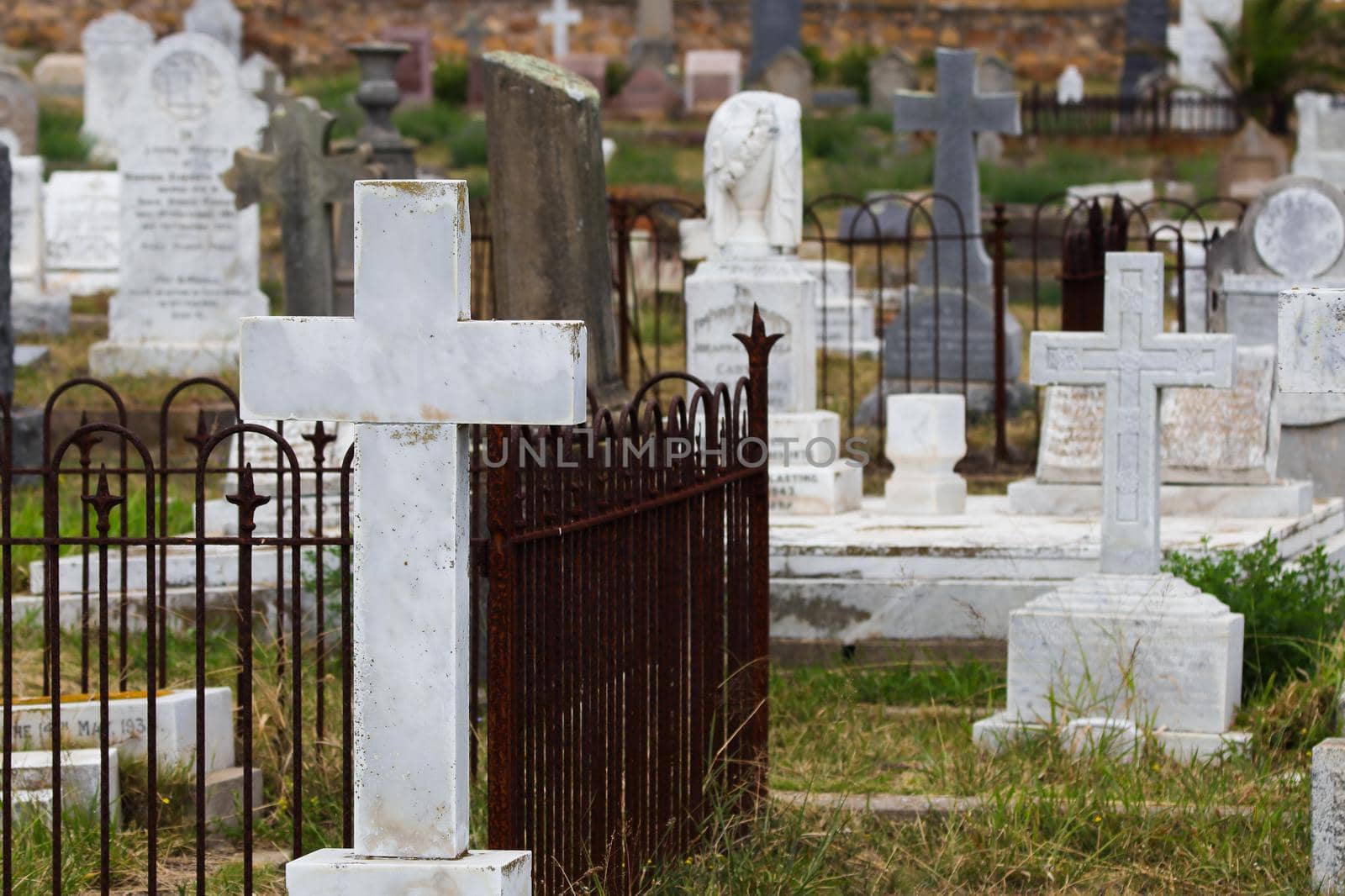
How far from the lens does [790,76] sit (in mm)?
31453

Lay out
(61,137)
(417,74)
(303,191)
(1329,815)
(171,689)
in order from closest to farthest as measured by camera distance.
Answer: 1. (1329,815)
2. (171,689)
3. (303,191)
4. (61,137)
5. (417,74)

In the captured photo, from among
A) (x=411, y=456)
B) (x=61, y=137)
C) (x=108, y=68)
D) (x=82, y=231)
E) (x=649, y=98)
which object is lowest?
(x=411, y=456)

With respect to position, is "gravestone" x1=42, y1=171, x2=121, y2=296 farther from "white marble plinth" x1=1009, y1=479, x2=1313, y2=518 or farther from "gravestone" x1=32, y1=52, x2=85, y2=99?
"gravestone" x1=32, y1=52, x2=85, y2=99

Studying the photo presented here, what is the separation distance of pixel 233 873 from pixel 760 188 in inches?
202

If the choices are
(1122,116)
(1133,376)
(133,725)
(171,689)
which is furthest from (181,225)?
(1122,116)

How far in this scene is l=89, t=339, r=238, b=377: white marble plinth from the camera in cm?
1368

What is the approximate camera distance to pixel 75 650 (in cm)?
708

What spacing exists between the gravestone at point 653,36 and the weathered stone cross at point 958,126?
18.3m

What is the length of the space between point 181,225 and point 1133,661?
951 cm

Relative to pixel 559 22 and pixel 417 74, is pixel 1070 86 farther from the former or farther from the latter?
pixel 417 74

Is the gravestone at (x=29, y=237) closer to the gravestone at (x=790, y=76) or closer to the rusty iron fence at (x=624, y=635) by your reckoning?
the rusty iron fence at (x=624, y=635)

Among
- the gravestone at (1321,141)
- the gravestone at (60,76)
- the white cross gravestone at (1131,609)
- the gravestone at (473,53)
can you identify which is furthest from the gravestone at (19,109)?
the white cross gravestone at (1131,609)

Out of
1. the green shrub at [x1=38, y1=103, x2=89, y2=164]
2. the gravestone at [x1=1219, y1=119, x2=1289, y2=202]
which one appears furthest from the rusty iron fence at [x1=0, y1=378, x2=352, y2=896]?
the gravestone at [x1=1219, y1=119, x2=1289, y2=202]

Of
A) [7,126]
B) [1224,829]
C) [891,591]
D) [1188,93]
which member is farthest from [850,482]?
[1188,93]
